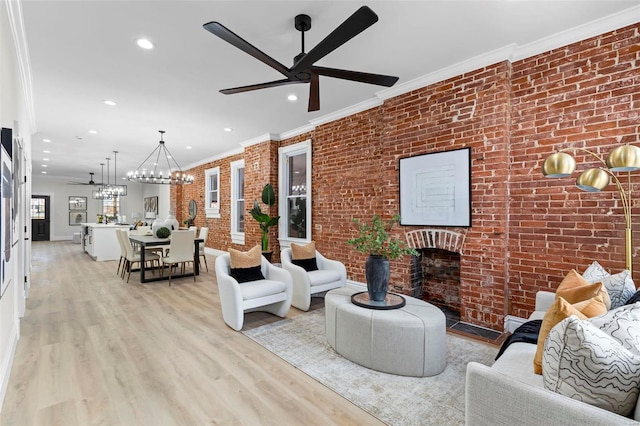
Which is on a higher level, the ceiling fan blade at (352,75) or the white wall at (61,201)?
the ceiling fan blade at (352,75)

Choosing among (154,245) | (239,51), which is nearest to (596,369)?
(239,51)

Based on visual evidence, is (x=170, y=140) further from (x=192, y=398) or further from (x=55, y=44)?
A: (x=192, y=398)

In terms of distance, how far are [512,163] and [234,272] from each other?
10.7 feet

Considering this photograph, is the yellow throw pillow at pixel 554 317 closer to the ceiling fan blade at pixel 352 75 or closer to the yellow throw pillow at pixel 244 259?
the ceiling fan blade at pixel 352 75

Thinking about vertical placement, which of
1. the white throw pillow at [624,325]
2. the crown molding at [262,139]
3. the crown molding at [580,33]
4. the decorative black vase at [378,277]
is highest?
the crown molding at [580,33]

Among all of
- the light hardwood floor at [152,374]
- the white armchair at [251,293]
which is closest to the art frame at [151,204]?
the light hardwood floor at [152,374]

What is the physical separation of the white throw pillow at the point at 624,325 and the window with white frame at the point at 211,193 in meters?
8.36

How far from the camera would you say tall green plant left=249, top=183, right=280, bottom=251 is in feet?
19.5

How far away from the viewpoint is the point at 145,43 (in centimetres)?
293

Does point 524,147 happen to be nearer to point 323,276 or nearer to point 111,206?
point 323,276

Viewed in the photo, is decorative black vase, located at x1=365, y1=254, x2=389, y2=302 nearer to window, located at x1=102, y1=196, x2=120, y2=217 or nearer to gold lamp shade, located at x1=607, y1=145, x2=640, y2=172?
gold lamp shade, located at x1=607, y1=145, x2=640, y2=172

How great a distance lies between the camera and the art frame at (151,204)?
13031 mm

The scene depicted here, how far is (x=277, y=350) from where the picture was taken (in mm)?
2875

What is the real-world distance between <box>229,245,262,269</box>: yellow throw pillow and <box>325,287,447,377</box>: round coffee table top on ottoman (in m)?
1.51
